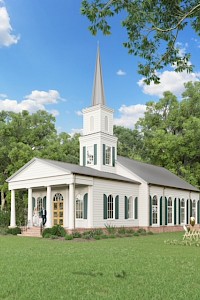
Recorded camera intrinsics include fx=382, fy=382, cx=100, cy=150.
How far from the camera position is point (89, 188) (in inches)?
1015

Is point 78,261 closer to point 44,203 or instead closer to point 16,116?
point 44,203

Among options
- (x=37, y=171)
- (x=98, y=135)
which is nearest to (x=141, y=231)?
(x=98, y=135)

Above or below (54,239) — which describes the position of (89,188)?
above

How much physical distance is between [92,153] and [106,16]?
20.7 m

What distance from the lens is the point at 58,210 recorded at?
28.0m

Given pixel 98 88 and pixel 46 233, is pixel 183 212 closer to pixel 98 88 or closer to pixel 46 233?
pixel 98 88

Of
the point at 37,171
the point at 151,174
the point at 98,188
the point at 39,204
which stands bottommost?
the point at 39,204

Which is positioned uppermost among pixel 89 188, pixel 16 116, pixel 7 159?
pixel 16 116

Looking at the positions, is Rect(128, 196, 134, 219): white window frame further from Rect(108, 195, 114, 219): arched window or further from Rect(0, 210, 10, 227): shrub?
Rect(0, 210, 10, 227): shrub

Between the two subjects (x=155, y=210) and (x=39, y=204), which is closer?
(x=39, y=204)

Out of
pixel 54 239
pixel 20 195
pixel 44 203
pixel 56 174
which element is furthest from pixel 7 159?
pixel 54 239

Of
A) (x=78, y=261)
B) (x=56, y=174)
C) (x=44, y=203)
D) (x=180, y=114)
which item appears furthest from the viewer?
(x=180, y=114)

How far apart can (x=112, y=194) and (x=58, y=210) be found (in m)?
4.15

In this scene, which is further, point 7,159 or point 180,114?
point 180,114
